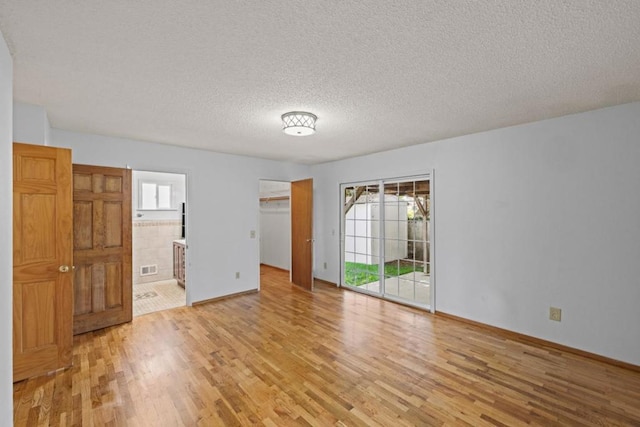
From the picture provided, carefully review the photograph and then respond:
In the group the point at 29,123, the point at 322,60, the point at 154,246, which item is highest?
the point at 322,60

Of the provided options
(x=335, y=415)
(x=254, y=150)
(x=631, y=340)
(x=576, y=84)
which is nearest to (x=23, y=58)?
(x=254, y=150)

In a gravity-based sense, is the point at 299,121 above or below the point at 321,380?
above

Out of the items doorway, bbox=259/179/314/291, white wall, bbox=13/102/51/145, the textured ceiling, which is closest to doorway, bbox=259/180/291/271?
doorway, bbox=259/179/314/291

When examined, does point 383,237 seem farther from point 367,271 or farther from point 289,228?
point 289,228

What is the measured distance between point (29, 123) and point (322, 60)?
288 centimetres

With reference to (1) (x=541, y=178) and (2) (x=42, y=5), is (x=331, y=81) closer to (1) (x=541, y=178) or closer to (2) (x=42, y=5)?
(2) (x=42, y=5)

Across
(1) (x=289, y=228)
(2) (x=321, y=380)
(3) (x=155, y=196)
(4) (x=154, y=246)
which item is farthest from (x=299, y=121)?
(4) (x=154, y=246)

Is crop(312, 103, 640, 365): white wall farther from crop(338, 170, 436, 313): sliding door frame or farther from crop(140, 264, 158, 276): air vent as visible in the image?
crop(140, 264, 158, 276): air vent

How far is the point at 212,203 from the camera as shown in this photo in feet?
15.2

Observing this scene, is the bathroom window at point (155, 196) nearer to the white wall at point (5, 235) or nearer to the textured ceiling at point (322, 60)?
the textured ceiling at point (322, 60)

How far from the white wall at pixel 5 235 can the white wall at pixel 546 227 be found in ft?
13.8

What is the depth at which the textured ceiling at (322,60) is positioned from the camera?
143 centimetres

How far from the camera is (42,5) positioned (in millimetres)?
1392

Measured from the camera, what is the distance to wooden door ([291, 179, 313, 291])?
17.5 ft
